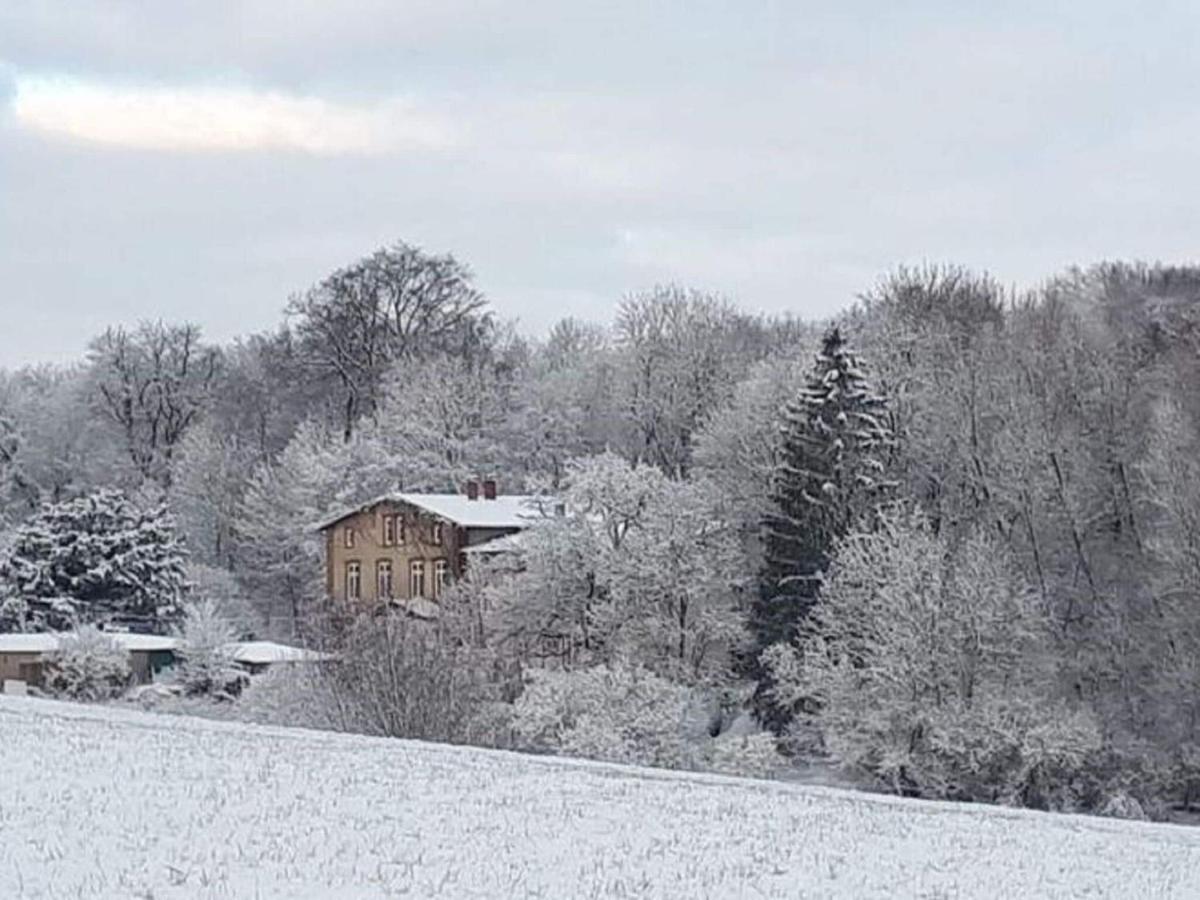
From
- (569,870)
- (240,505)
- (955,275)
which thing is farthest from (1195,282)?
(569,870)

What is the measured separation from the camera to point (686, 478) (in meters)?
51.2

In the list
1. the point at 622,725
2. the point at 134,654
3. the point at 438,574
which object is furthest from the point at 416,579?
the point at 622,725

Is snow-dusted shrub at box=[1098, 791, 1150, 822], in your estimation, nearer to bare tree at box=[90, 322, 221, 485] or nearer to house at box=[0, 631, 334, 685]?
house at box=[0, 631, 334, 685]

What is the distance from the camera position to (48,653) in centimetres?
4656

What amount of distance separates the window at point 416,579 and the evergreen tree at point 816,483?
17199 millimetres

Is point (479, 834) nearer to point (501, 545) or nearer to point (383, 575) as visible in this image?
point (501, 545)

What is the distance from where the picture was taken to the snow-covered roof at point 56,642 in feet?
159

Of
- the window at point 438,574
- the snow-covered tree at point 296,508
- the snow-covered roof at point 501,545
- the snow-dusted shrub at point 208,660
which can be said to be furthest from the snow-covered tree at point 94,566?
the snow-covered roof at point 501,545

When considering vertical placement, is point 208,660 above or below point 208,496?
below

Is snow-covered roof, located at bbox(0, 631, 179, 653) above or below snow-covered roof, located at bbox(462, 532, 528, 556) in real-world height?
below

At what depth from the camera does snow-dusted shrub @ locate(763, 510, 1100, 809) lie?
34312 mm

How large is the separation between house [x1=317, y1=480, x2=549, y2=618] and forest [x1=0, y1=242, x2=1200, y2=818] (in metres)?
1.94

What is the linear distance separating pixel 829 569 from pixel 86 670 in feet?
61.5

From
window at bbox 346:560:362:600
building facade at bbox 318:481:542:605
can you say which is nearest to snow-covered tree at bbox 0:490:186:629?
building facade at bbox 318:481:542:605
